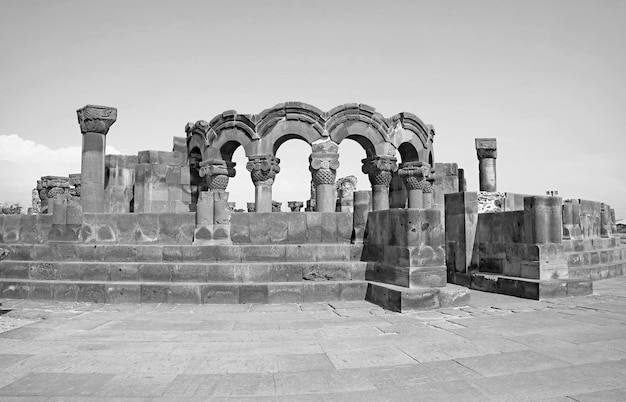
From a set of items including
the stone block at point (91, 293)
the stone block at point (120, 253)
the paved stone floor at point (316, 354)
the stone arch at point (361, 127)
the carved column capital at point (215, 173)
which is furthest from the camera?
the stone arch at point (361, 127)

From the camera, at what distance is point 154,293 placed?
7.06 meters

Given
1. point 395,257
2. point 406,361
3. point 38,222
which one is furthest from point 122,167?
point 406,361

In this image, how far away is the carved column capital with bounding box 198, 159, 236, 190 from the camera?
1283cm

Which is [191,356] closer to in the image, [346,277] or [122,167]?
[346,277]

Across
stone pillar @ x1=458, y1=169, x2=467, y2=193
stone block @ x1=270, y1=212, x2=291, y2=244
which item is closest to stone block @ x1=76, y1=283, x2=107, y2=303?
stone block @ x1=270, y1=212, x2=291, y2=244

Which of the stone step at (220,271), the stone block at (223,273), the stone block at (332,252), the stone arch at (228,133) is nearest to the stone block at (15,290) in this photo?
the stone step at (220,271)

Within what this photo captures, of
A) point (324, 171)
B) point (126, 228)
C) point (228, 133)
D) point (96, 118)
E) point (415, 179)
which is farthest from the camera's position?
point (415, 179)

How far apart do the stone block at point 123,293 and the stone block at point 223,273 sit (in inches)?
44.5

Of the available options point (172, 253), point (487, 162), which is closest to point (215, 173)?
point (172, 253)

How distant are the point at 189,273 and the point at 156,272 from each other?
1.90 ft

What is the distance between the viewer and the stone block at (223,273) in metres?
7.29

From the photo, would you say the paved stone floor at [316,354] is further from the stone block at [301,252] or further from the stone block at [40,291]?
the stone block at [301,252]

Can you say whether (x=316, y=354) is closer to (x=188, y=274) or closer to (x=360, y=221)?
(x=188, y=274)

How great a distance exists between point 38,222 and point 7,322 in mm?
3355
